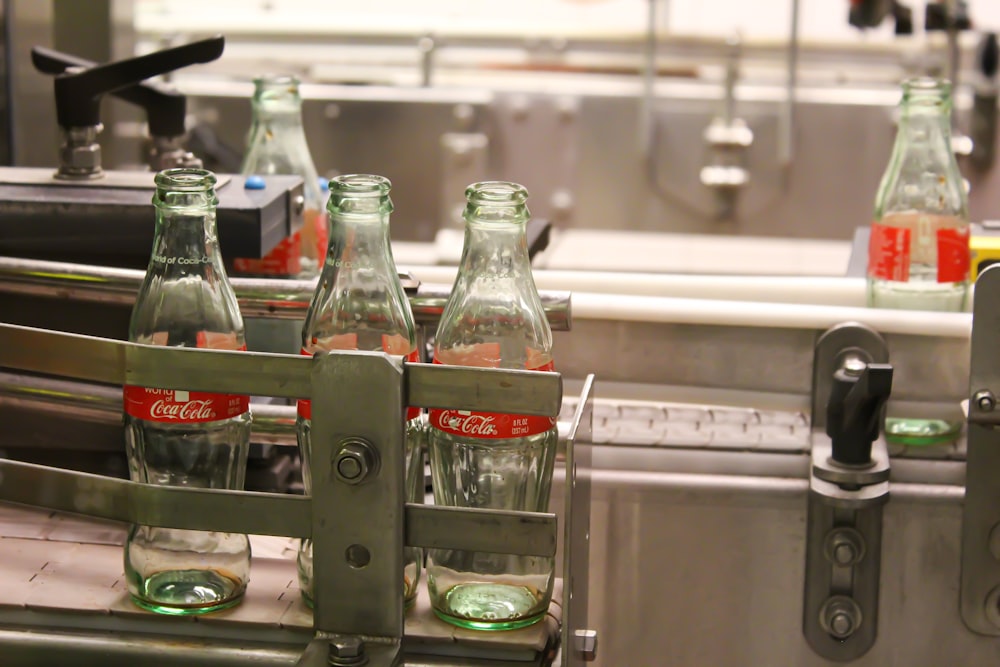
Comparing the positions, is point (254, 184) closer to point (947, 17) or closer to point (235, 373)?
point (235, 373)

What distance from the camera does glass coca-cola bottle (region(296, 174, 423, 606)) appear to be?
72 centimetres

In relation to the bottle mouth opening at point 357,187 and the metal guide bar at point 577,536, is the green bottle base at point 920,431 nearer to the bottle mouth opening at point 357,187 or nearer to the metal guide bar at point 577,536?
the metal guide bar at point 577,536

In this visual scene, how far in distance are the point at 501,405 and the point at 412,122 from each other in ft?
5.14

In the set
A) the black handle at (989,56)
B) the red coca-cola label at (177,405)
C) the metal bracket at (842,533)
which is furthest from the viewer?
the black handle at (989,56)

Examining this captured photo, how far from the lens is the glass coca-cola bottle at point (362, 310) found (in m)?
0.72

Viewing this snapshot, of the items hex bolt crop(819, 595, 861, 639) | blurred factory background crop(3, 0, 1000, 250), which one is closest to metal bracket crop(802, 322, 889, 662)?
hex bolt crop(819, 595, 861, 639)

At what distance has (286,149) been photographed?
1183 millimetres

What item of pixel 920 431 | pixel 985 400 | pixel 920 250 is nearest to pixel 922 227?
pixel 920 250

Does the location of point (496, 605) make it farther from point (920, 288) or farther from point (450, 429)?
point (920, 288)

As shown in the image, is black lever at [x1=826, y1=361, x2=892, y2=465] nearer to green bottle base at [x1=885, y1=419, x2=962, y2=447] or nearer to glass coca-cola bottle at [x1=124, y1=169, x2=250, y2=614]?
green bottle base at [x1=885, y1=419, x2=962, y2=447]

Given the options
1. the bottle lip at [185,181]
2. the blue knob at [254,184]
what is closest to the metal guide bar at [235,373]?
the bottle lip at [185,181]

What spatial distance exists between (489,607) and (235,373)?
0.19 metres

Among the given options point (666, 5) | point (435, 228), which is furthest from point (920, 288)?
point (666, 5)

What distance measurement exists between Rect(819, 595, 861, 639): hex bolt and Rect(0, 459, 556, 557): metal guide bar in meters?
0.44
